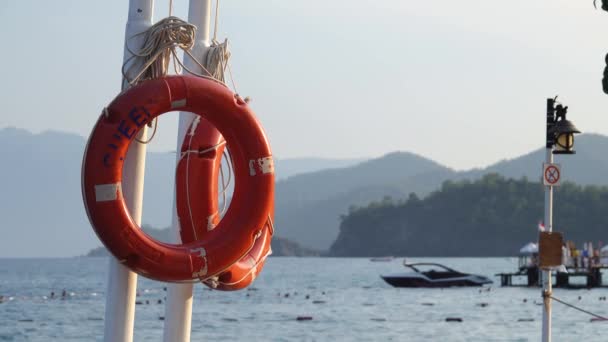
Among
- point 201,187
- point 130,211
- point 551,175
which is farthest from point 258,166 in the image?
point 551,175

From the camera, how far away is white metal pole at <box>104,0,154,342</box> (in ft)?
16.3

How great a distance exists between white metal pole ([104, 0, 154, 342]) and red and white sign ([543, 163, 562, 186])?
18.7 ft

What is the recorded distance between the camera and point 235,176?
5211 millimetres

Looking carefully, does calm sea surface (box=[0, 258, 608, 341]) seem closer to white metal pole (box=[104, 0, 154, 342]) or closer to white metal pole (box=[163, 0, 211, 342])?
white metal pole (box=[163, 0, 211, 342])

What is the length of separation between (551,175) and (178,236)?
17.9 feet

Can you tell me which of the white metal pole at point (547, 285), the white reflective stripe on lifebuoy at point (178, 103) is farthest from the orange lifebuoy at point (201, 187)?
the white metal pole at point (547, 285)

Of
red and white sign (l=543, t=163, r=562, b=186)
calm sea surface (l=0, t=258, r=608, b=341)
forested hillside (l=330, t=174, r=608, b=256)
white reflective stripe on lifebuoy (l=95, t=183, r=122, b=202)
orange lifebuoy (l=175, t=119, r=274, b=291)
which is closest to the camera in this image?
white reflective stripe on lifebuoy (l=95, t=183, r=122, b=202)

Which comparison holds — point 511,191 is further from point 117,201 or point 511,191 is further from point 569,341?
point 117,201

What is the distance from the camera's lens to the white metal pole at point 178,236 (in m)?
5.42

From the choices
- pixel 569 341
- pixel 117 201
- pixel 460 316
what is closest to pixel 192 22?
pixel 117 201

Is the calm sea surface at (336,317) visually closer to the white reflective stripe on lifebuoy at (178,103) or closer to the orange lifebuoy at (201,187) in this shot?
the orange lifebuoy at (201,187)

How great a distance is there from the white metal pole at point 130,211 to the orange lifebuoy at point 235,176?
190mm

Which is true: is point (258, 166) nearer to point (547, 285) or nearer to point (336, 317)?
point (547, 285)

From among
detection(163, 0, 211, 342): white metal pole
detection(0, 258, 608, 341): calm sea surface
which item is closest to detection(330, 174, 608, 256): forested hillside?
detection(0, 258, 608, 341): calm sea surface
